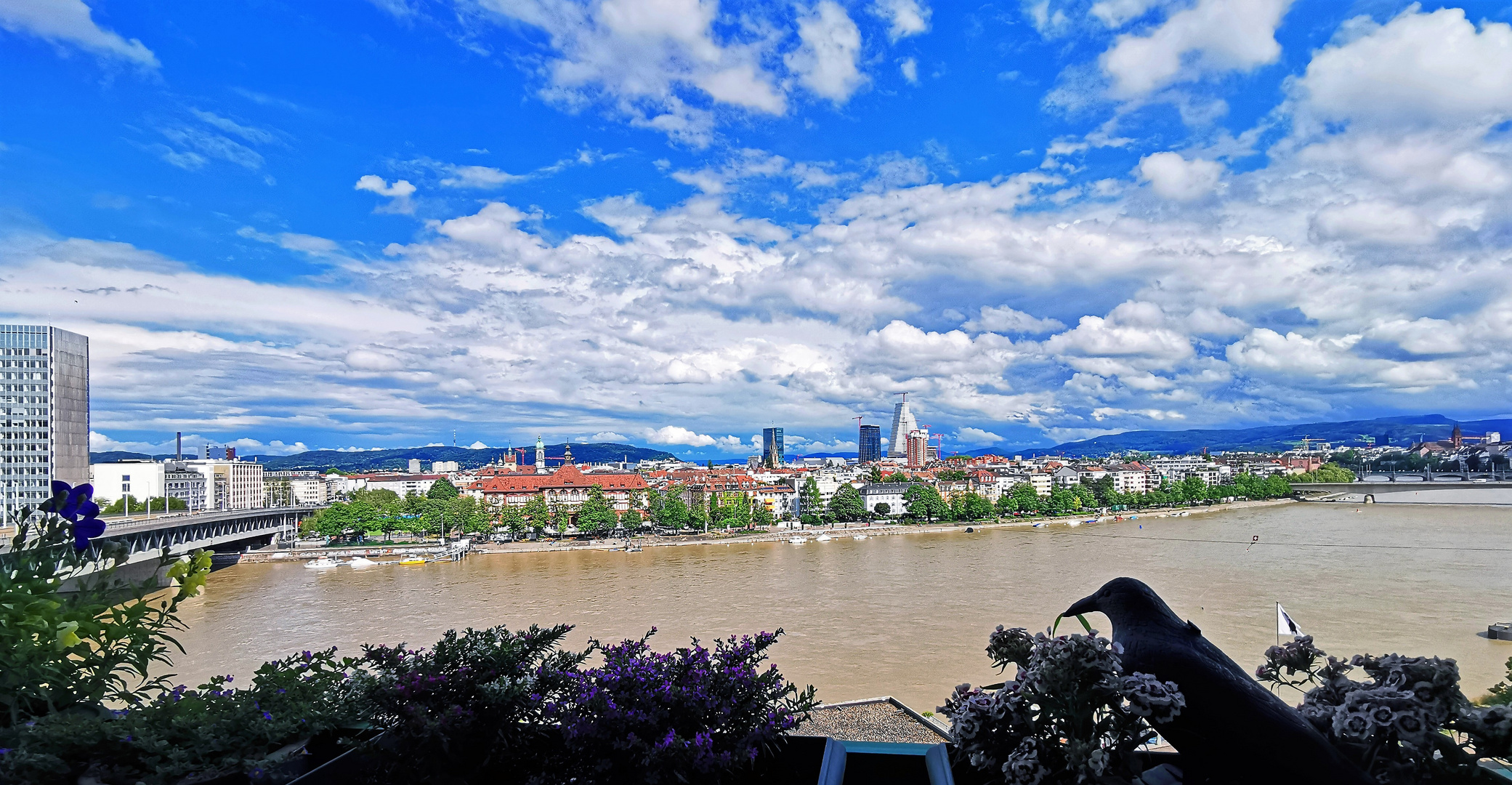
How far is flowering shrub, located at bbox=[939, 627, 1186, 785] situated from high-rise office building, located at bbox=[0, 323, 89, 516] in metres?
35.4

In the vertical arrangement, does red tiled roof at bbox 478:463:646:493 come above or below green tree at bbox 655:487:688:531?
above

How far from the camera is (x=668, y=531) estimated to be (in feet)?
125

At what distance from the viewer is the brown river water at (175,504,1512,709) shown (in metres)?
11.3

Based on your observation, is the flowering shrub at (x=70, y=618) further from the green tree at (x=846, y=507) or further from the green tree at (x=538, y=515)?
the green tree at (x=846, y=507)

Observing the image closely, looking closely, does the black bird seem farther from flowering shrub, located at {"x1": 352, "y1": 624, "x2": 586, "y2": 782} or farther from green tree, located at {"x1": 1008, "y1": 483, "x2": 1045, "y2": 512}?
green tree, located at {"x1": 1008, "y1": 483, "x2": 1045, "y2": 512}

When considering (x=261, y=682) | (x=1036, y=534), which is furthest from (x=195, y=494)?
(x=261, y=682)

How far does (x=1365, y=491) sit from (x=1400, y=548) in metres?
32.4

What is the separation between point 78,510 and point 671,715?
1.55m

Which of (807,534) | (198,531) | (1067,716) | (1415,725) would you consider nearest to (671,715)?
(1067,716)

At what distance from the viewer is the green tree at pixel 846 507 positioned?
43344 millimetres

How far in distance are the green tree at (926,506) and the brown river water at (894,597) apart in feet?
38.4

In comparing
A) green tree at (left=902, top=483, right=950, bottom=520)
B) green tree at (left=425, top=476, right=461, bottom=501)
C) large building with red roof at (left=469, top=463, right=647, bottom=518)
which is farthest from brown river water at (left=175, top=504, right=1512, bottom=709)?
green tree at (left=425, top=476, right=461, bottom=501)

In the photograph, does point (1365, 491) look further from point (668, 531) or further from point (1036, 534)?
point (668, 531)

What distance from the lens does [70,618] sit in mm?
1785
